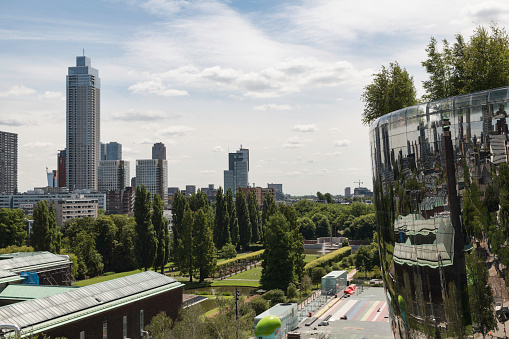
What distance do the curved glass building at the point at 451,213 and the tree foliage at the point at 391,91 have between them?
1540cm

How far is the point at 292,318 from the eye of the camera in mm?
41062

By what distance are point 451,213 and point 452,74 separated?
16.3 m

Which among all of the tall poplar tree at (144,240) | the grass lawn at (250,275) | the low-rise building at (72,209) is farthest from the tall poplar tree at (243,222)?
the low-rise building at (72,209)

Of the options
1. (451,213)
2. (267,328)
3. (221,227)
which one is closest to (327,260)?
(221,227)

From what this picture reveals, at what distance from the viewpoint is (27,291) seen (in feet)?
110

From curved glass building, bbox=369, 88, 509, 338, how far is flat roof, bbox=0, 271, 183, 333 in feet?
63.4

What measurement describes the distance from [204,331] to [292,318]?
12591 millimetres

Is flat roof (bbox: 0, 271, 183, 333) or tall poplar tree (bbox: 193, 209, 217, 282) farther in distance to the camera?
tall poplar tree (bbox: 193, 209, 217, 282)

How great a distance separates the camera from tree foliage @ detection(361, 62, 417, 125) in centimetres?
2914

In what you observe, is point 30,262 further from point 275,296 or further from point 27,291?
point 275,296

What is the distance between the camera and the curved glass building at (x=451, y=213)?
1152cm

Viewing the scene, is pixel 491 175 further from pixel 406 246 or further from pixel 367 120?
pixel 367 120

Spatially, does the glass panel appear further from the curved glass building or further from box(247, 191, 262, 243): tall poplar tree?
box(247, 191, 262, 243): tall poplar tree

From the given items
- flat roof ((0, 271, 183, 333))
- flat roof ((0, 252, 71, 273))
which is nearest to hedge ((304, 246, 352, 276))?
flat roof ((0, 252, 71, 273))
